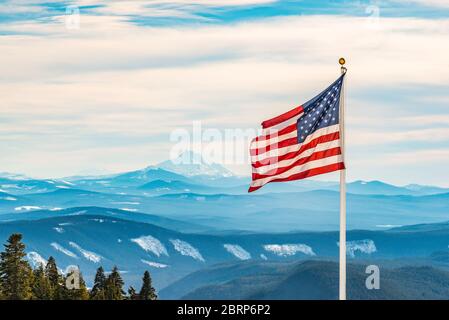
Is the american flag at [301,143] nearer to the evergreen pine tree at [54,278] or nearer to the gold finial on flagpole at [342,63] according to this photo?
the gold finial on flagpole at [342,63]

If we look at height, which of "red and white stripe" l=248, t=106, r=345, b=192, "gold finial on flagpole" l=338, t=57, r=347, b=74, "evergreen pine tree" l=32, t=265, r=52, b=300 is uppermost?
"gold finial on flagpole" l=338, t=57, r=347, b=74

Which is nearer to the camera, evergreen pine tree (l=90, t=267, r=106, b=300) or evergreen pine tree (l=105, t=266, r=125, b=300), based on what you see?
evergreen pine tree (l=105, t=266, r=125, b=300)

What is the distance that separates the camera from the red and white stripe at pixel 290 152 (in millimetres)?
43062

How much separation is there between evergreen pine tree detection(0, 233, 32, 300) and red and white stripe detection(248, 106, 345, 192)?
4951 cm

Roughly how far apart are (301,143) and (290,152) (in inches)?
27.5

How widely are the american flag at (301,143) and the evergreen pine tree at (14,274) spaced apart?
163 ft

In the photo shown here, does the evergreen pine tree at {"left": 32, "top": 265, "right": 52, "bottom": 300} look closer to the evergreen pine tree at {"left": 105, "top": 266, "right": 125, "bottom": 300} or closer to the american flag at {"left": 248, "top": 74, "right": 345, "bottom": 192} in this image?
the evergreen pine tree at {"left": 105, "top": 266, "right": 125, "bottom": 300}

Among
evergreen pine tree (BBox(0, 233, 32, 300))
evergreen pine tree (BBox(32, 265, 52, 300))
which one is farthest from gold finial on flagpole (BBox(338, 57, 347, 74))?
evergreen pine tree (BBox(32, 265, 52, 300))

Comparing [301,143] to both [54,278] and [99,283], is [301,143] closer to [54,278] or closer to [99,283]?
[54,278]

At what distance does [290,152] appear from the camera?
44062 mm

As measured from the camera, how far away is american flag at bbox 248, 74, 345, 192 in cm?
4312
